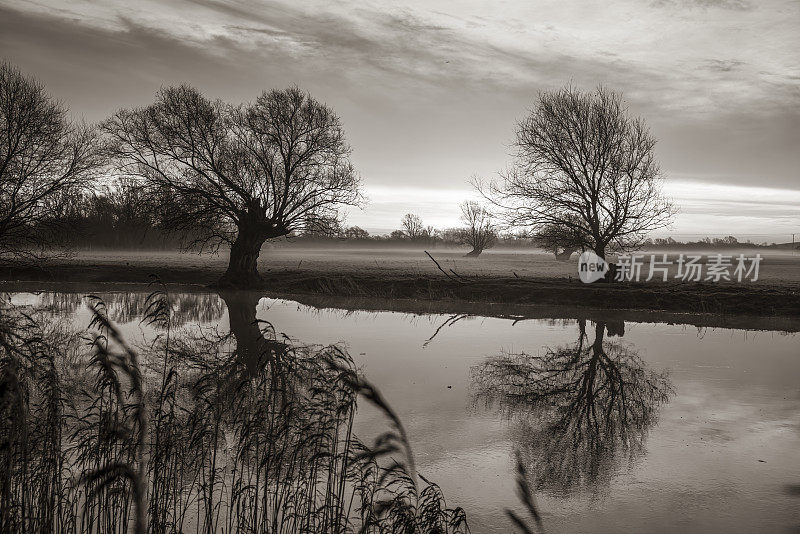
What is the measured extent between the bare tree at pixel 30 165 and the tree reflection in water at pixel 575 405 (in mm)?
26007

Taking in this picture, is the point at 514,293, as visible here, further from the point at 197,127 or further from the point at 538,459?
the point at 538,459

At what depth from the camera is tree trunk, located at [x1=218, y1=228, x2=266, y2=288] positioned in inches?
1319

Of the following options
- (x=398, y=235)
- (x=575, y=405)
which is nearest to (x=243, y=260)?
(x=575, y=405)

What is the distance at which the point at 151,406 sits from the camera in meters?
9.51

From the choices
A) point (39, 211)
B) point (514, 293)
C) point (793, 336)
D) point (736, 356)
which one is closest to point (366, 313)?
point (514, 293)

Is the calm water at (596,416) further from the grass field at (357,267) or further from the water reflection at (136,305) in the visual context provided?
the grass field at (357,267)

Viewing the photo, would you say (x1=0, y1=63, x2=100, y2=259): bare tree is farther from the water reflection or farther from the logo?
the logo

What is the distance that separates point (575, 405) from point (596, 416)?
28.4 inches

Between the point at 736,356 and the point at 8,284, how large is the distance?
33.3 m

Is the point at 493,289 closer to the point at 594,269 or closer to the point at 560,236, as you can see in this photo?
the point at 560,236

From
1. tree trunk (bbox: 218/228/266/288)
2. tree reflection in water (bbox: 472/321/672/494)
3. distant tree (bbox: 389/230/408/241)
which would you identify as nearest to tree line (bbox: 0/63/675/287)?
tree trunk (bbox: 218/228/266/288)

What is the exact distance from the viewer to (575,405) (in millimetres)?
11250

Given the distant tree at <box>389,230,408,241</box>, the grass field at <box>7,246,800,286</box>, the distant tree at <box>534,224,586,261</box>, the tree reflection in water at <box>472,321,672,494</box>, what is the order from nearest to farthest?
the tree reflection in water at <box>472,321,672,494</box>
the distant tree at <box>534,224,586,261</box>
the grass field at <box>7,246,800,286</box>
the distant tree at <box>389,230,408,241</box>

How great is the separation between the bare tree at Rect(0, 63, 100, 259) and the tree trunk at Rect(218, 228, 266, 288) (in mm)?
8466
